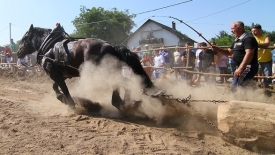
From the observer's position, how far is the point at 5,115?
534cm

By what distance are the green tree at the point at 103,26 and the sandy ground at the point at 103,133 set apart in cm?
4351

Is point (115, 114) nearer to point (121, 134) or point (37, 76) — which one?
point (121, 134)

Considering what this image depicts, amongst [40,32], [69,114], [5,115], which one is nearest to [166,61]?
[40,32]

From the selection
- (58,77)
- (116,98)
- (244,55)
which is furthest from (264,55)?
(58,77)

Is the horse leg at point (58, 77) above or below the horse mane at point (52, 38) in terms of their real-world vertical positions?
below

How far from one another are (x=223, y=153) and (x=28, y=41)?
18.4 ft

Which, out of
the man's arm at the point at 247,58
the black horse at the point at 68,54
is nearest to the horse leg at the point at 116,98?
the black horse at the point at 68,54

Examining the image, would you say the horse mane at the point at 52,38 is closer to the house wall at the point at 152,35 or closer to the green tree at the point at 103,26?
the house wall at the point at 152,35

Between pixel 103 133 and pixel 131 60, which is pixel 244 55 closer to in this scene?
pixel 131 60

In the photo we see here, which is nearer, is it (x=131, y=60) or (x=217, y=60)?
(x=131, y=60)

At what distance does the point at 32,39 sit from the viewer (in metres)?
7.08

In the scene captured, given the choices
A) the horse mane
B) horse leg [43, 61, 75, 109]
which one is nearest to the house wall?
the horse mane

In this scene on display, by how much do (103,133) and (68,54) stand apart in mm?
2155

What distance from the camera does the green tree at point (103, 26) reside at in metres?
49.4
